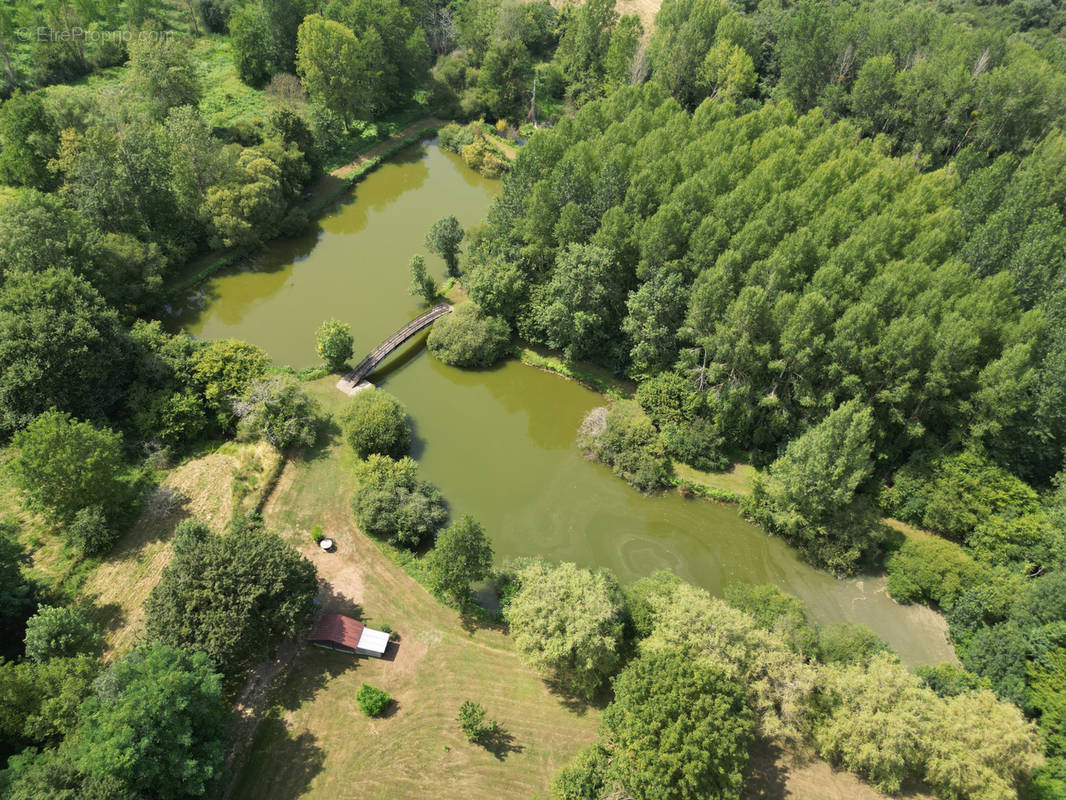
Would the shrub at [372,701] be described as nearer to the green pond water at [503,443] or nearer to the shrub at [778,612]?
the green pond water at [503,443]

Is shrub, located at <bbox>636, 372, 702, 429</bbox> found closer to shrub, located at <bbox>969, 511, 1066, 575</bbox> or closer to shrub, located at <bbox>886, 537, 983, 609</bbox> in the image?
shrub, located at <bbox>886, 537, 983, 609</bbox>

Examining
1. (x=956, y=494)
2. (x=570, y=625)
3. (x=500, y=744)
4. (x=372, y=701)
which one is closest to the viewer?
(x=570, y=625)

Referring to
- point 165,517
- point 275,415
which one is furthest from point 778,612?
point 165,517

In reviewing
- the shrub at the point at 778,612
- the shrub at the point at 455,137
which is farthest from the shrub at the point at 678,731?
the shrub at the point at 455,137

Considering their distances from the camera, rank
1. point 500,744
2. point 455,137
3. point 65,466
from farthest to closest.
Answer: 1. point 455,137
2. point 65,466
3. point 500,744

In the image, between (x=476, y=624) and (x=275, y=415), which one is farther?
(x=275, y=415)

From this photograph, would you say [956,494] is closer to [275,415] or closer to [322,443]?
[322,443]

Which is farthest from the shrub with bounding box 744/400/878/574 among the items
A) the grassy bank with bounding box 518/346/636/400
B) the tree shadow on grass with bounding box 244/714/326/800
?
the tree shadow on grass with bounding box 244/714/326/800
